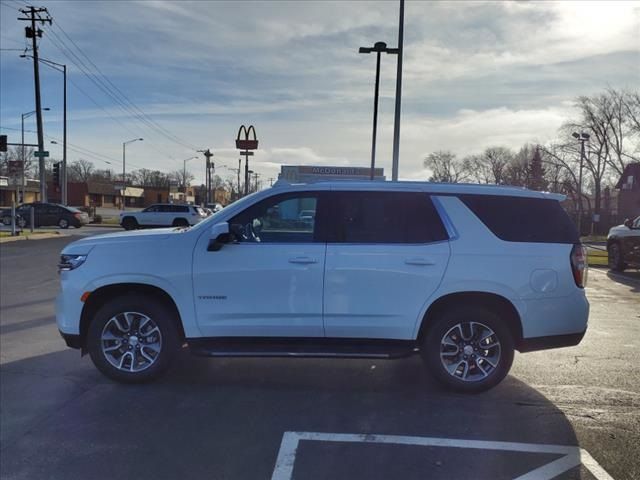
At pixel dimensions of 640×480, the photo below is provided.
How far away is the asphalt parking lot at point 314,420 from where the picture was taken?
3492 millimetres

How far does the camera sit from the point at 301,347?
4.77 m

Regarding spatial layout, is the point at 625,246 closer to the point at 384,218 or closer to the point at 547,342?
the point at 547,342

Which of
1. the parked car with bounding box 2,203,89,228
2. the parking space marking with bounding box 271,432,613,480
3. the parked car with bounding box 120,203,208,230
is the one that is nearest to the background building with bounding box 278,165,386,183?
the parking space marking with bounding box 271,432,613,480

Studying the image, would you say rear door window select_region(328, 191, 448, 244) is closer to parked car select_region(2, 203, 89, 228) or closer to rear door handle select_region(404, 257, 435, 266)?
→ rear door handle select_region(404, 257, 435, 266)

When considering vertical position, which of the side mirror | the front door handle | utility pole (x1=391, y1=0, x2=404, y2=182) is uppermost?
utility pole (x1=391, y1=0, x2=404, y2=182)

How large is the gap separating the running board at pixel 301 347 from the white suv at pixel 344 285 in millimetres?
13

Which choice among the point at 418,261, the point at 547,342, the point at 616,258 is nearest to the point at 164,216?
the point at 616,258

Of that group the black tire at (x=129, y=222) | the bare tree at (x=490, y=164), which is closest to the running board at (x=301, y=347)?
the black tire at (x=129, y=222)

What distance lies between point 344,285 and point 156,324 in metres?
1.80

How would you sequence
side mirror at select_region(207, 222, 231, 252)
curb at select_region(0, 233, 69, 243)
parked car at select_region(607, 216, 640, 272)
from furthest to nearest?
curb at select_region(0, 233, 69, 243) → parked car at select_region(607, 216, 640, 272) → side mirror at select_region(207, 222, 231, 252)

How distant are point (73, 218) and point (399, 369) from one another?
105 feet

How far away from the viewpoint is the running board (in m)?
4.68

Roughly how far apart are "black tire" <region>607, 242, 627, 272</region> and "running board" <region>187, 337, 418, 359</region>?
1282 centimetres

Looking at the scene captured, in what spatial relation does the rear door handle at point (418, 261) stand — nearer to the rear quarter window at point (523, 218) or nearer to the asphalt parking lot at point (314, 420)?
the rear quarter window at point (523, 218)
